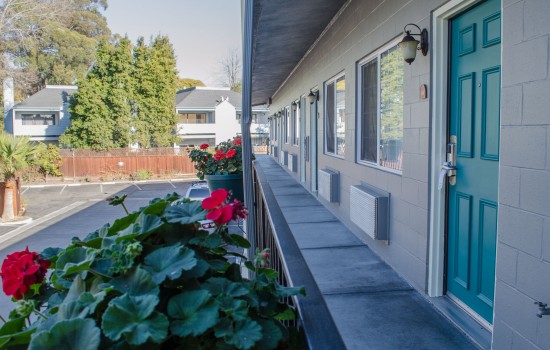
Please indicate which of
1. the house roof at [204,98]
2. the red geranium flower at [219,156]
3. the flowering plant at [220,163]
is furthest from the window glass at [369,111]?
the house roof at [204,98]

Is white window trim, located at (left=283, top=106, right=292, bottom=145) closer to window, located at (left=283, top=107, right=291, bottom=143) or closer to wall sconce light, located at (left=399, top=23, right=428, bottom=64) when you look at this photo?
window, located at (left=283, top=107, right=291, bottom=143)

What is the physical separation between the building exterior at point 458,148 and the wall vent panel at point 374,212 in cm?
2

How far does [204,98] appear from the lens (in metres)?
37.7

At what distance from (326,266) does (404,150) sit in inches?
52.9

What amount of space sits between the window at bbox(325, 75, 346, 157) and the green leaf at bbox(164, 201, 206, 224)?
5183mm

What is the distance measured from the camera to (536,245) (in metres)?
2.19

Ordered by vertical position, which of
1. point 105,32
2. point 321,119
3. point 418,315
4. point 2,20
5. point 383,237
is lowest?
point 418,315

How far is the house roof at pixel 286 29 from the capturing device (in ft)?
19.3

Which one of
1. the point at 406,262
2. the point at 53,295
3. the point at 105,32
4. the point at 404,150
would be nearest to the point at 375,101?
the point at 404,150

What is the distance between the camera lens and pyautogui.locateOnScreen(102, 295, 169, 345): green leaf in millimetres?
893

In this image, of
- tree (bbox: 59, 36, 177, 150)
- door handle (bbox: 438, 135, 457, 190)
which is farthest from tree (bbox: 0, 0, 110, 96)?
door handle (bbox: 438, 135, 457, 190)

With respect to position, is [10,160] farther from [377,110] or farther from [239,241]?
[239,241]

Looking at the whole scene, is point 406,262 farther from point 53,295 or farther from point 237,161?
point 53,295

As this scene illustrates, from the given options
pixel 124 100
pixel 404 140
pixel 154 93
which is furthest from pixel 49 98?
pixel 404 140
